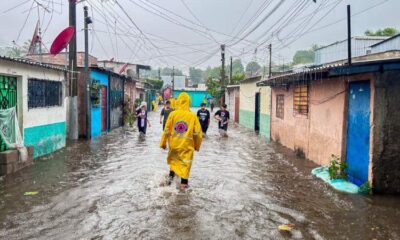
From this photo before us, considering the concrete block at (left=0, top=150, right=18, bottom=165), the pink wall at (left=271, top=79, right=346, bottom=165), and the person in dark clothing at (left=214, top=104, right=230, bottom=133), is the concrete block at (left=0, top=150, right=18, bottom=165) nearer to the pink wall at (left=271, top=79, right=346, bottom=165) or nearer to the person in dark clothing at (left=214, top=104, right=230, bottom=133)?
the pink wall at (left=271, top=79, right=346, bottom=165)

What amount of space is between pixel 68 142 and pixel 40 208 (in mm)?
8705

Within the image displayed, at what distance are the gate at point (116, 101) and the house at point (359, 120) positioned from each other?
12.1 m

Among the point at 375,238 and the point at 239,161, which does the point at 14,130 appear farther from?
the point at 375,238

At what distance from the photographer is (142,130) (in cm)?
1741

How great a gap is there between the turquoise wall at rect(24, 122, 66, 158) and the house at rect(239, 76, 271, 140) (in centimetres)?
939

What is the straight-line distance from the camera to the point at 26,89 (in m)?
10.1

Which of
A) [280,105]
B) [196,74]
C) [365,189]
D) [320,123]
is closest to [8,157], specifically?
[365,189]

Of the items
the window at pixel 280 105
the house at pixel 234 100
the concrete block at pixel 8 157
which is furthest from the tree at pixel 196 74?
the concrete block at pixel 8 157

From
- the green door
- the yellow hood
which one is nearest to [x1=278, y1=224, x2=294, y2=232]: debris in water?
the yellow hood

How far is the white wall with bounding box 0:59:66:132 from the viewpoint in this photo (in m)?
9.20

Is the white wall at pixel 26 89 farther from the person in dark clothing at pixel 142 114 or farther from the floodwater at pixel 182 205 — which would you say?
the person in dark clothing at pixel 142 114

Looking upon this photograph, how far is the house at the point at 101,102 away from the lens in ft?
52.2

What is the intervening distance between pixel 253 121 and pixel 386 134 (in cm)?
1555

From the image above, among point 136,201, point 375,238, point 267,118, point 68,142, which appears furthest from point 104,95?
point 375,238
